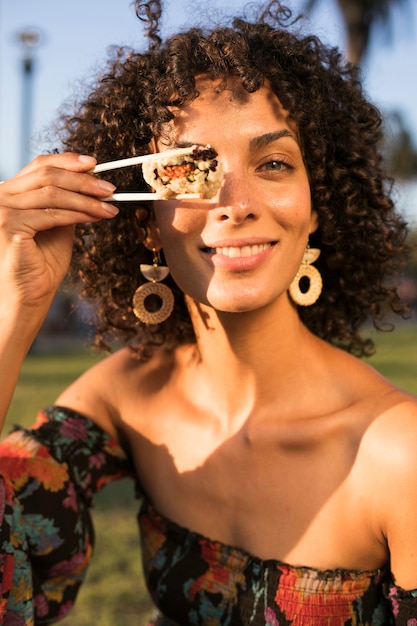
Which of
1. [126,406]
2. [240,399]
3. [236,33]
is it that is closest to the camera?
Result: [236,33]

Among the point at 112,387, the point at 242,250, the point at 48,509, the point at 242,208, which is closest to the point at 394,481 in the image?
Answer: the point at 242,250

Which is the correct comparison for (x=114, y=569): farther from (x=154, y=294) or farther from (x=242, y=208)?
(x=242, y=208)

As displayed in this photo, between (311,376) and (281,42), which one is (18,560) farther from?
(281,42)

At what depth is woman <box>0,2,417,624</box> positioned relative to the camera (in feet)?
8.68

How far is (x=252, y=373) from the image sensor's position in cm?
304

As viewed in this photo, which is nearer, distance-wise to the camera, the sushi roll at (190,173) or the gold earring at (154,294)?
the sushi roll at (190,173)

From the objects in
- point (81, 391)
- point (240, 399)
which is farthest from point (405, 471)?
point (81, 391)

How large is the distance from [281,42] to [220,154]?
1.71ft

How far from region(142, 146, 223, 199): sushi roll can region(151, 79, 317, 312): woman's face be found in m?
0.13

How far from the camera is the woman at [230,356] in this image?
8.68 ft

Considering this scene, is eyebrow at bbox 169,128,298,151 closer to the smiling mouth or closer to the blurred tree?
the smiling mouth

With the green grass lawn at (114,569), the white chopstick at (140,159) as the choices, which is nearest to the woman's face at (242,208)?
the white chopstick at (140,159)

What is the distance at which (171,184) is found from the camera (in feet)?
8.18

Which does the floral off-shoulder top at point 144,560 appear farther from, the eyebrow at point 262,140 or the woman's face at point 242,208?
the eyebrow at point 262,140
